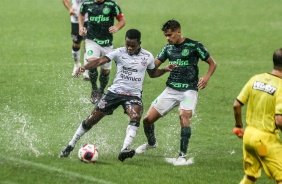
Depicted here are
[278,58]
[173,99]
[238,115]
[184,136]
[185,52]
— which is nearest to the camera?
[278,58]

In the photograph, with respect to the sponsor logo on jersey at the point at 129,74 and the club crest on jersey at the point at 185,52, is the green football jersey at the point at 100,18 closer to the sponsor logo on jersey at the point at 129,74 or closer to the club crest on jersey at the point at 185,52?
the club crest on jersey at the point at 185,52

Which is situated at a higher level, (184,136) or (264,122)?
(264,122)

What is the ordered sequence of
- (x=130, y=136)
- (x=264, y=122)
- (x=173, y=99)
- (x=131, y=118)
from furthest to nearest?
1. (x=173, y=99)
2. (x=131, y=118)
3. (x=130, y=136)
4. (x=264, y=122)

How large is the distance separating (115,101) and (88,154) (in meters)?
1.11

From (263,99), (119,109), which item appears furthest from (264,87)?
(119,109)

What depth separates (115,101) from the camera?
15.1m

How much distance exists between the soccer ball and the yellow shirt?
3373 mm

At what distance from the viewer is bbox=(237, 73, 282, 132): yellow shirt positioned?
11781 millimetres

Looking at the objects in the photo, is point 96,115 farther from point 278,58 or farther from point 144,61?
point 278,58

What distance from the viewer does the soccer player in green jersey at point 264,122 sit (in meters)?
11.7

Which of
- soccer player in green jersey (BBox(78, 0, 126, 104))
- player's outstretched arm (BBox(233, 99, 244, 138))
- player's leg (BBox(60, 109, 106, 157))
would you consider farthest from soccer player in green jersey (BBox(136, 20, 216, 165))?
soccer player in green jersey (BBox(78, 0, 126, 104))

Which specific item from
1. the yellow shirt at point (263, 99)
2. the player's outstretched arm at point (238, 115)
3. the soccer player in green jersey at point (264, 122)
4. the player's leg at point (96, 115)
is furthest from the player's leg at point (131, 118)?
the yellow shirt at point (263, 99)

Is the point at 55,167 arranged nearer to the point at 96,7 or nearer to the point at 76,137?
the point at 76,137

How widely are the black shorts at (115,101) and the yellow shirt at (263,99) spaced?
131 inches
